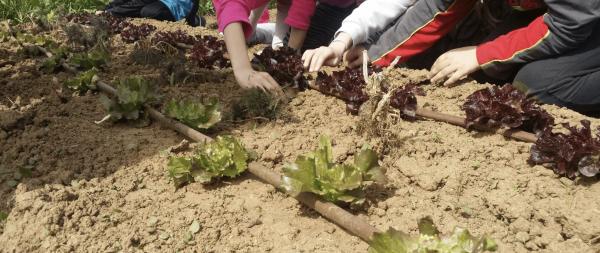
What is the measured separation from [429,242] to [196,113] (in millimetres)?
1796

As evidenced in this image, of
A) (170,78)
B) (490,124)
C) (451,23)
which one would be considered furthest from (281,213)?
(451,23)

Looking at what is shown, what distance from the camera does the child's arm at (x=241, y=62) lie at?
365 centimetres

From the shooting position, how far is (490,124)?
312 cm

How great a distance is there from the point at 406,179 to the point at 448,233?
19.3 inches

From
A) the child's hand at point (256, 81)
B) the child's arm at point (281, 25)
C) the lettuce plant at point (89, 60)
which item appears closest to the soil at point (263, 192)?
the child's hand at point (256, 81)

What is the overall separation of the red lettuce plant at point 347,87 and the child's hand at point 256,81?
15.8 inches

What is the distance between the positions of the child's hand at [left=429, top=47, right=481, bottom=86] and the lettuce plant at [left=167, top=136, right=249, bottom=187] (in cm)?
179

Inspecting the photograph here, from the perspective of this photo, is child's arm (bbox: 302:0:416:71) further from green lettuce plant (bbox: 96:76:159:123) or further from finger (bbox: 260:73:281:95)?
green lettuce plant (bbox: 96:76:159:123)

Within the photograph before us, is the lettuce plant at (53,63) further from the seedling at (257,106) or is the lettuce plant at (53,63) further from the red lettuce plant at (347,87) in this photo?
the red lettuce plant at (347,87)

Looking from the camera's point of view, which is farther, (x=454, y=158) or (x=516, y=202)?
(x=454, y=158)

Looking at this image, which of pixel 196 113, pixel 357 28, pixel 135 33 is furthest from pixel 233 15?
pixel 135 33

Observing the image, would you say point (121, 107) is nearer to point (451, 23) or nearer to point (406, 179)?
point (406, 179)

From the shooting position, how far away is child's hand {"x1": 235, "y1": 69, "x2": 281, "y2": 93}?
11.8 feet

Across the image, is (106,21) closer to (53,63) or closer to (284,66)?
(53,63)
